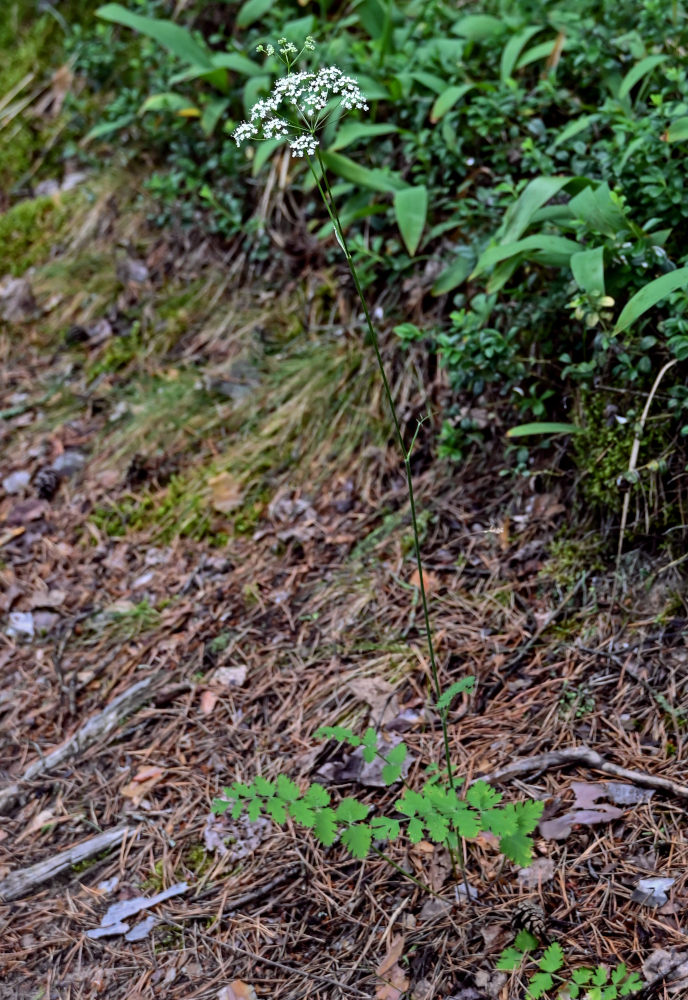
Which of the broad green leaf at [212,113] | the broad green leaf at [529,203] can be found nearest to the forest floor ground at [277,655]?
the broad green leaf at [212,113]

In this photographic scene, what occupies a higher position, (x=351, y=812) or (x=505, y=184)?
(x=505, y=184)

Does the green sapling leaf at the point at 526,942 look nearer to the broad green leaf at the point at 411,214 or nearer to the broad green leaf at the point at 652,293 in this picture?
the broad green leaf at the point at 652,293

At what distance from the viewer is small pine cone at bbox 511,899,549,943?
181 centimetres

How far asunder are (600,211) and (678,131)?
0.32 meters

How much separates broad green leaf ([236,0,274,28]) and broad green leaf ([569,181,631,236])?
7.54ft

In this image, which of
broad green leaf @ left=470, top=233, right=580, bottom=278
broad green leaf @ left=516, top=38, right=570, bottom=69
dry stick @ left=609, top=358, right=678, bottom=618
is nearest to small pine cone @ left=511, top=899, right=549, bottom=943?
dry stick @ left=609, top=358, right=678, bottom=618

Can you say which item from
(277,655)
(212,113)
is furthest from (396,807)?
(212,113)

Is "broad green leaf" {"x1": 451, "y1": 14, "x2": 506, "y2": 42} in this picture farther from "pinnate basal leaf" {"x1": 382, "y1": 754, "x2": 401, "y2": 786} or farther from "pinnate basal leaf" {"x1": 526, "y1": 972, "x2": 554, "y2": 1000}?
"pinnate basal leaf" {"x1": 526, "y1": 972, "x2": 554, "y2": 1000}

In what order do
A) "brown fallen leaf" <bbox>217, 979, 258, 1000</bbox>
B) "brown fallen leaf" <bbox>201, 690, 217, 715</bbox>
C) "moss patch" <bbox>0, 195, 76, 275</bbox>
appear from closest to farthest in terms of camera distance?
"brown fallen leaf" <bbox>217, 979, 258, 1000</bbox> → "brown fallen leaf" <bbox>201, 690, 217, 715</bbox> → "moss patch" <bbox>0, 195, 76, 275</bbox>

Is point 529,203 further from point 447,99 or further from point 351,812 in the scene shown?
point 351,812

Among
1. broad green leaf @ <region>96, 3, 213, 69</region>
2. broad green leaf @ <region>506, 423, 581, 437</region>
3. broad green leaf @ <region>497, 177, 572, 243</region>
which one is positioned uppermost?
broad green leaf @ <region>96, 3, 213, 69</region>

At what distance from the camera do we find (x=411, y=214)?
3.05m

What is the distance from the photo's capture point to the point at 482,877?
197 cm

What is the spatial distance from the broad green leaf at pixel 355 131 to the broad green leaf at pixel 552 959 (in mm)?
2795
